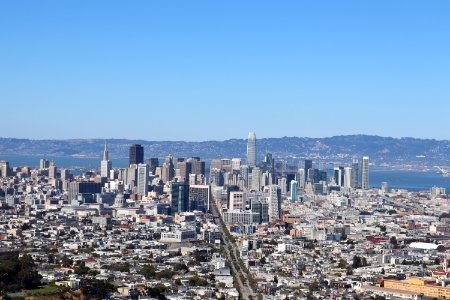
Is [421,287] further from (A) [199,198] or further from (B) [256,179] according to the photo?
(B) [256,179]

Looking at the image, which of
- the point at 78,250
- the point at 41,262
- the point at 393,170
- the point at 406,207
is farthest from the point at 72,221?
the point at 393,170

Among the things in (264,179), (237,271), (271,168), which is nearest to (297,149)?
(271,168)

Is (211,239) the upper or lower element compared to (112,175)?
lower

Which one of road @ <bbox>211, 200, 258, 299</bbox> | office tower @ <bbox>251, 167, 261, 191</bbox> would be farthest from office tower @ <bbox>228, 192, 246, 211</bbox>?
office tower @ <bbox>251, 167, 261, 191</bbox>

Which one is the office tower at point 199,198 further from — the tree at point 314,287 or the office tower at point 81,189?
the tree at point 314,287

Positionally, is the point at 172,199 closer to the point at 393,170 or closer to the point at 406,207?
the point at 406,207

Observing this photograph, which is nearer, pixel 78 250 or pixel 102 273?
pixel 102 273
